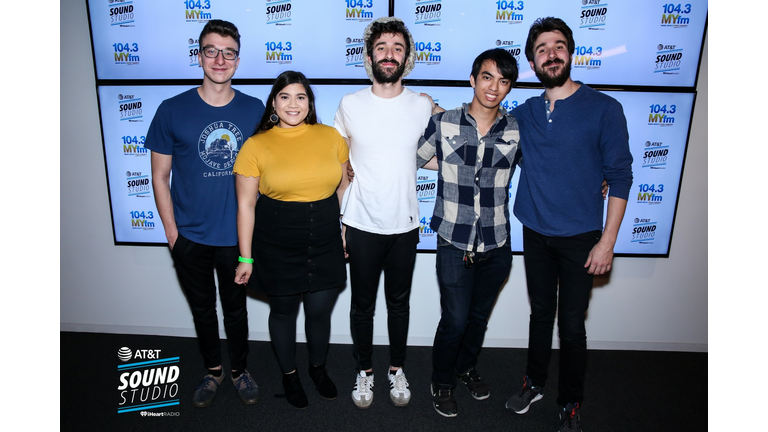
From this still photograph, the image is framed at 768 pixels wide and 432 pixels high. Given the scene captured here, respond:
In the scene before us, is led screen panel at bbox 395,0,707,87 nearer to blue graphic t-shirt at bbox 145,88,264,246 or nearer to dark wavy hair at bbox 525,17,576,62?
dark wavy hair at bbox 525,17,576,62

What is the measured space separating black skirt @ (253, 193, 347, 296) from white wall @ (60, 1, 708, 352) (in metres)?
0.81

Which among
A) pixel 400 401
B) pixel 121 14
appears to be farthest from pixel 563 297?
pixel 121 14

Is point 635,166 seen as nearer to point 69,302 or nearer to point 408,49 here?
point 408,49

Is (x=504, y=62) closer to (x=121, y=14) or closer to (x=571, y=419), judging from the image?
(x=571, y=419)

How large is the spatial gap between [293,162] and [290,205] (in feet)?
0.66

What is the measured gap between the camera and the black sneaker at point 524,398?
217 cm

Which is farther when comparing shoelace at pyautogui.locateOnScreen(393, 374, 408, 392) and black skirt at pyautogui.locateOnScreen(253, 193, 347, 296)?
shoelace at pyautogui.locateOnScreen(393, 374, 408, 392)

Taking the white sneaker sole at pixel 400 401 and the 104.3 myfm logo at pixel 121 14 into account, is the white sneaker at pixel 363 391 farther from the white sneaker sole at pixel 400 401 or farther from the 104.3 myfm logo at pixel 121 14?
the 104.3 myfm logo at pixel 121 14

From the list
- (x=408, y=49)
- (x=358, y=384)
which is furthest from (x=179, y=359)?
(x=408, y=49)

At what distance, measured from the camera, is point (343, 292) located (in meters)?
2.75

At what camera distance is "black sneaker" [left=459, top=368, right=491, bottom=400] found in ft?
7.47

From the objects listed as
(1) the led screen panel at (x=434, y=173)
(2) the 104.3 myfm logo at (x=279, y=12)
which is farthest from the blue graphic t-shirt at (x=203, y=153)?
(2) the 104.3 myfm logo at (x=279, y=12)

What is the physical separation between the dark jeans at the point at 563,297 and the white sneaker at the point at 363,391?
923 mm


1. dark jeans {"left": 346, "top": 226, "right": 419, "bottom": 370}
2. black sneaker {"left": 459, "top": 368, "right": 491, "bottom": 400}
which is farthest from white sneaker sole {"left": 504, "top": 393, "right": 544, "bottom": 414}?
dark jeans {"left": 346, "top": 226, "right": 419, "bottom": 370}
